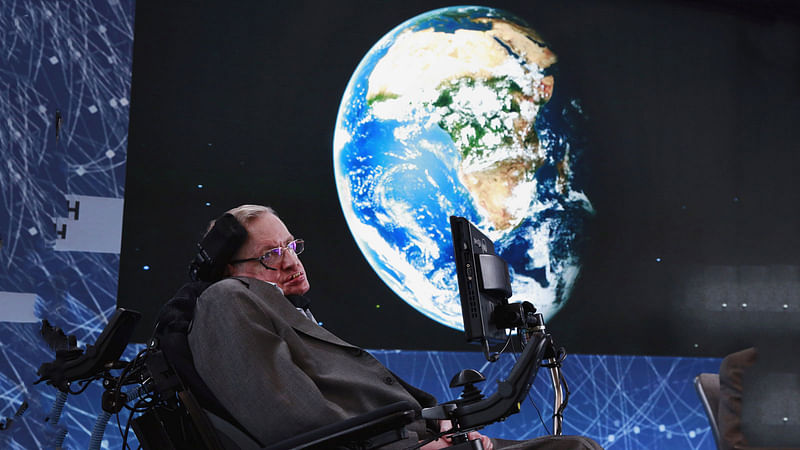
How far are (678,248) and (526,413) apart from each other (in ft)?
5.10

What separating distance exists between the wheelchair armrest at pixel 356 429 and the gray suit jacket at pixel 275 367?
7 centimetres

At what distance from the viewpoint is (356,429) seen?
1.52 m

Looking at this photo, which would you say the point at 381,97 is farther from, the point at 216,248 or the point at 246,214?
the point at 216,248

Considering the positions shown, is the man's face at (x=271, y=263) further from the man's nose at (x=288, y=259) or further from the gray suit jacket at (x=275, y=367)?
the gray suit jacket at (x=275, y=367)

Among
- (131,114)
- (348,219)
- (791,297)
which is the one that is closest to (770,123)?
(791,297)

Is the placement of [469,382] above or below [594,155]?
below

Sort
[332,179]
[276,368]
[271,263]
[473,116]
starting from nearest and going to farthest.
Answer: [276,368]
[271,263]
[332,179]
[473,116]

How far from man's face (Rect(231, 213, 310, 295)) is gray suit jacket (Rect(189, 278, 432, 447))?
0.24 metres

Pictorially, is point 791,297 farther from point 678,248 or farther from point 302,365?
point 302,365

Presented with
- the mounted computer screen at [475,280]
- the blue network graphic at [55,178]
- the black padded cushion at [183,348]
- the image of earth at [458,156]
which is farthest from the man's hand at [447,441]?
the blue network graphic at [55,178]

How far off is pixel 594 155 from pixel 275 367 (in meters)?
3.26

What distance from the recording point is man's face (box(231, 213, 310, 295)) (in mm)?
2197

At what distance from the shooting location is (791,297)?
5066 millimetres

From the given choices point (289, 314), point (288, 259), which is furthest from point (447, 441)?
point (288, 259)
